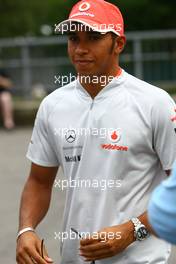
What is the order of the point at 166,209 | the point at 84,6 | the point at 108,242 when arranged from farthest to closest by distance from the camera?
the point at 84,6
the point at 108,242
the point at 166,209

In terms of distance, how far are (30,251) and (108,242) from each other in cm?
36

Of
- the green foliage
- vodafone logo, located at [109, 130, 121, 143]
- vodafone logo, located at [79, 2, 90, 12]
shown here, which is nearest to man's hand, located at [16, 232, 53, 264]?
vodafone logo, located at [109, 130, 121, 143]

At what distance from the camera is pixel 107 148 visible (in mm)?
3045

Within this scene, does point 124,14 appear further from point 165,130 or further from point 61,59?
point 165,130

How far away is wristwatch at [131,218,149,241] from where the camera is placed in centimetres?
A: 297

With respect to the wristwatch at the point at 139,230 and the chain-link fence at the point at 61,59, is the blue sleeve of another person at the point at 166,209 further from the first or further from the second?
the chain-link fence at the point at 61,59

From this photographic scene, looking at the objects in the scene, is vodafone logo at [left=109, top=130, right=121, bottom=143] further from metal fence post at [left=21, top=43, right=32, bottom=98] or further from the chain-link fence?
metal fence post at [left=21, top=43, right=32, bottom=98]

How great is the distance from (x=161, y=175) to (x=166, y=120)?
257 mm

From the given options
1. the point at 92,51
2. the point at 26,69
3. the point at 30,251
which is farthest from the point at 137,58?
the point at 30,251

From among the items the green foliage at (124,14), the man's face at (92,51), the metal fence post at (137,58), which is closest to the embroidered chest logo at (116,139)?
the man's face at (92,51)

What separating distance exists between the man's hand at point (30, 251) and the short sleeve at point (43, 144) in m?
0.32

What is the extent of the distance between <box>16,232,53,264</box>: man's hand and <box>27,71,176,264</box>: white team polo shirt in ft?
0.44

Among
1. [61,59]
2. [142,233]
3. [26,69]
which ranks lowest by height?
[26,69]

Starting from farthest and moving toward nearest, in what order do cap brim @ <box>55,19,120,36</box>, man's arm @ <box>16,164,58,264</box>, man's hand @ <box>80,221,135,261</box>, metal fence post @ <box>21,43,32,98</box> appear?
metal fence post @ <box>21,43,32,98</box>, man's arm @ <box>16,164,58,264</box>, cap brim @ <box>55,19,120,36</box>, man's hand @ <box>80,221,135,261</box>
